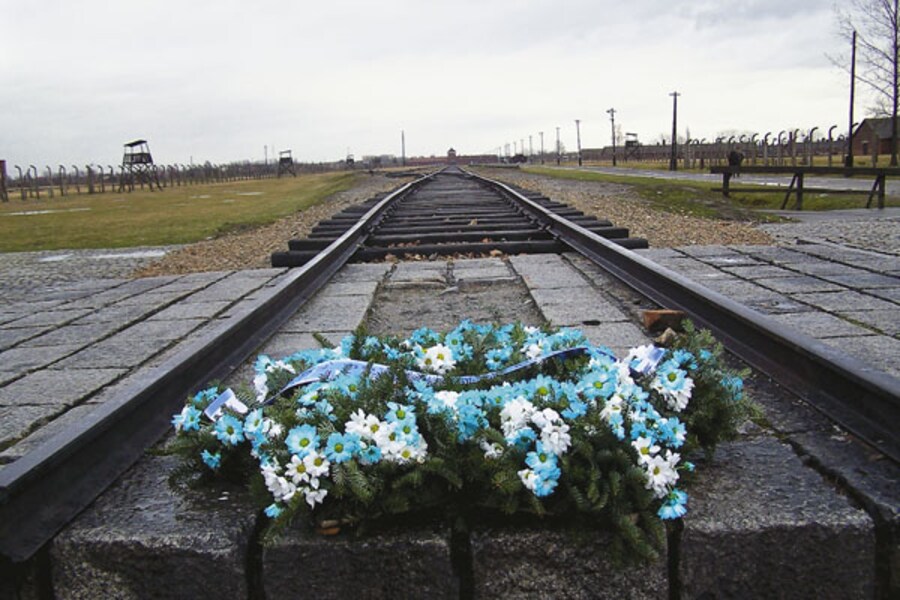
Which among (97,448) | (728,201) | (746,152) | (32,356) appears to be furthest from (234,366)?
(746,152)

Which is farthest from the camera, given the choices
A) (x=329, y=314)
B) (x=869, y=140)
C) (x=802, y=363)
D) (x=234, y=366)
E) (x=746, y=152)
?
(x=869, y=140)

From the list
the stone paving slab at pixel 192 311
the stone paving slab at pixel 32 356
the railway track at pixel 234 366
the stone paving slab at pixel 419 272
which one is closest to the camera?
the railway track at pixel 234 366

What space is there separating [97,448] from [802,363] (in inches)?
79.7

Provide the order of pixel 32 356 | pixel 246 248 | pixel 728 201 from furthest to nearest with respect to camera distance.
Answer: pixel 728 201
pixel 246 248
pixel 32 356

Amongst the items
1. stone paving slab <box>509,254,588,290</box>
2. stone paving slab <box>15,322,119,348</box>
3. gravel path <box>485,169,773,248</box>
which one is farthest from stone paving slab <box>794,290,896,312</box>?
stone paving slab <box>15,322,119,348</box>

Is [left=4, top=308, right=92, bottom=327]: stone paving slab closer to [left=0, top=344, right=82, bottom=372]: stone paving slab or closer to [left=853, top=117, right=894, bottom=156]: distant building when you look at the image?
[left=0, top=344, right=82, bottom=372]: stone paving slab

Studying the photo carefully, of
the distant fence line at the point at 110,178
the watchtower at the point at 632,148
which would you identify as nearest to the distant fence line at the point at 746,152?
the watchtower at the point at 632,148

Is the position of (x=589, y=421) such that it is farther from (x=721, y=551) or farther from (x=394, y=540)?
(x=394, y=540)

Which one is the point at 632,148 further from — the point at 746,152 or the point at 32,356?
the point at 32,356

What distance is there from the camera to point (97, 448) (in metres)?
1.76

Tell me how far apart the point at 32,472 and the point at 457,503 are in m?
0.90

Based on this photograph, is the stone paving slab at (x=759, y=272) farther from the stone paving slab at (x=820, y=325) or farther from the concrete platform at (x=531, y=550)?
the concrete platform at (x=531, y=550)

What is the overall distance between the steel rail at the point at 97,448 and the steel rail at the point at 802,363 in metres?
1.86

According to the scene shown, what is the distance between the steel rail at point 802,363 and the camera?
5.82 ft
